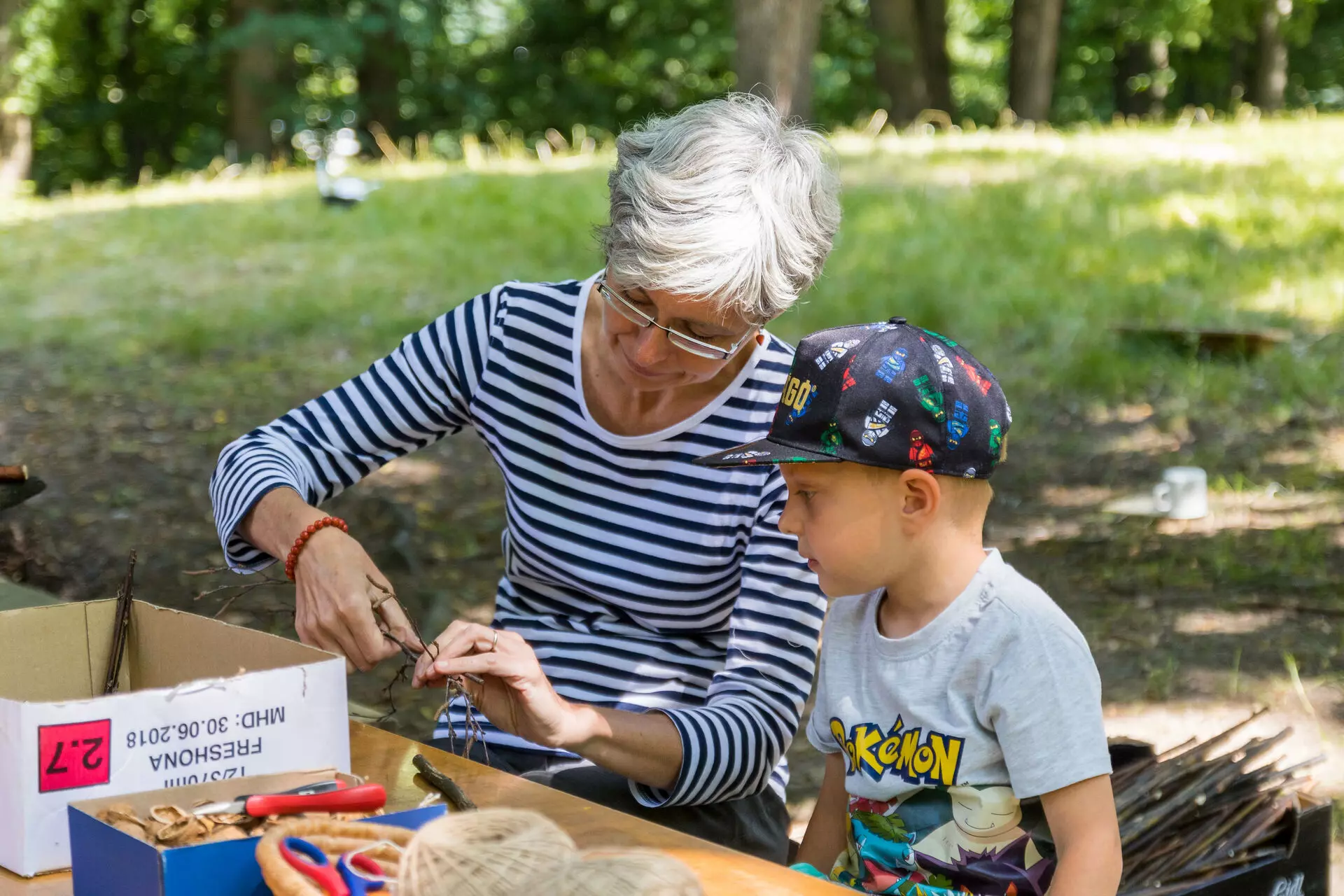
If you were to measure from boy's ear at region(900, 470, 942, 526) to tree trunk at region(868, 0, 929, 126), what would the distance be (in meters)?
16.7

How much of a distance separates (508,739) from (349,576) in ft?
1.56

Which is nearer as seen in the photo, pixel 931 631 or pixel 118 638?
pixel 118 638

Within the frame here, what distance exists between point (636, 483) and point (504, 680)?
55 centimetres

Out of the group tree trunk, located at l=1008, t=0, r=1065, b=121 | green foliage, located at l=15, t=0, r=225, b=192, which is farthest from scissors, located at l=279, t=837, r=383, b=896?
green foliage, located at l=15, t=0, r=225, b=192

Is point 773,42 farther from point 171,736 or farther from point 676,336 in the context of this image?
point 171,736

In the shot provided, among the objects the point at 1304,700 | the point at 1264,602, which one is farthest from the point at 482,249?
the point at 1304,700

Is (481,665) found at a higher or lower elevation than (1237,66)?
lower

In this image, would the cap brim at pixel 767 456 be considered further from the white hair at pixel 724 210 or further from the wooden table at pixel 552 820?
the wooden table at pixel 552 820

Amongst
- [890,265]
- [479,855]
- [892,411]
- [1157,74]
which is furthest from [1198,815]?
[1157,74]

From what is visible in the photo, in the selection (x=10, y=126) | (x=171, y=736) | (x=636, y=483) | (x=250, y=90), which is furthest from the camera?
(x=250, y=90)

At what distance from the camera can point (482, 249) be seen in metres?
8.19

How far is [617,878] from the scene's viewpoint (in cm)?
84

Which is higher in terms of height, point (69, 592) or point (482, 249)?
point (482, 249)

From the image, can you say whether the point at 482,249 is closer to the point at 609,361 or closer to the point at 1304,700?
the point at 1304,700
